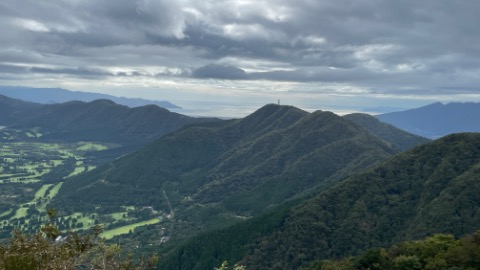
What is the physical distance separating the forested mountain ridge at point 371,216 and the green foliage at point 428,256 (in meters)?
51.9

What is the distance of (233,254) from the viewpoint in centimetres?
17300

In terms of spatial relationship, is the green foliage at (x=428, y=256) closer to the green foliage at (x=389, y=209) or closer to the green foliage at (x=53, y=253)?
the green foliage at (x=389, y=209)

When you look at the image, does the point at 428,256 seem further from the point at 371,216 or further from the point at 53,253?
the point at 371,216

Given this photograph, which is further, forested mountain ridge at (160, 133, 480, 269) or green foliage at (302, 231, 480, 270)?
forested mountain ridge at (160, 133, 480, 269)

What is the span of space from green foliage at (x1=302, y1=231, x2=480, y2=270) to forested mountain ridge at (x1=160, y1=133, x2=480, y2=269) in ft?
170

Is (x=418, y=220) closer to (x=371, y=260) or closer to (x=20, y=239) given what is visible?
(x=371, y=260)

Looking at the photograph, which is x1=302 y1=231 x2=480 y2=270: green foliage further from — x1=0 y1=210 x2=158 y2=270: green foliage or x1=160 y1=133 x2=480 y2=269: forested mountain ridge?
x1=0 y1=210 x2=158 y2=270: green foliage

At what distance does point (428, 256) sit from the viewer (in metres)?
77.9

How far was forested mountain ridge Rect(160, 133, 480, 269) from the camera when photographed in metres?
138

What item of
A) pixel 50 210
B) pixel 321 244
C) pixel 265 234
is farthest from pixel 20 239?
pixel 265 234

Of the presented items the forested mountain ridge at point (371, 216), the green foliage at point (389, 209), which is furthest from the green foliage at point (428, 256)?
the forested mountain ridge at point (371, 216)

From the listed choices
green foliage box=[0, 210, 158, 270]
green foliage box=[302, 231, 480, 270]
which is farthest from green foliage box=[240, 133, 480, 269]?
green foliage box=[0, 210, 158, 270]

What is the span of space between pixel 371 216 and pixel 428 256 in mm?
80773

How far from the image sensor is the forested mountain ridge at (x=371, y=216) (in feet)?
452
